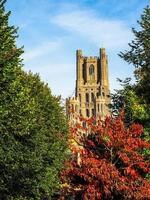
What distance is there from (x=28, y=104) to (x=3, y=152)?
3604 mm

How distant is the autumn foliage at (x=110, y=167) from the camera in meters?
28.9

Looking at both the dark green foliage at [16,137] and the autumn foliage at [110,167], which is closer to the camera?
the autumn foliage at [110,167]

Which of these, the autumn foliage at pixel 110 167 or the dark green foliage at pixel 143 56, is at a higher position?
the dark green foliage at pixel 143 56

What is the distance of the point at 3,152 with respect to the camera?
Answer: 106 ft

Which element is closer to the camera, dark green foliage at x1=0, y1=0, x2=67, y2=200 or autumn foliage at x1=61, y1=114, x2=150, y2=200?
autumn foliage at x1=61, y1=114, x2=150, y2=200

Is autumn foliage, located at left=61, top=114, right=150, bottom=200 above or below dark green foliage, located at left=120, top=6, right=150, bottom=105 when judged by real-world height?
below

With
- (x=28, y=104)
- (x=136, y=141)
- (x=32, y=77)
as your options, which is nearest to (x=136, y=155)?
(x=136, y=141)

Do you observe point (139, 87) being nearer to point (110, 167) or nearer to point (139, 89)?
point (139, 89)

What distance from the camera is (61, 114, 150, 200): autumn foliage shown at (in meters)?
28.9

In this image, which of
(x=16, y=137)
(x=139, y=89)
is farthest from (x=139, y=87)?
(x=16, y=137)

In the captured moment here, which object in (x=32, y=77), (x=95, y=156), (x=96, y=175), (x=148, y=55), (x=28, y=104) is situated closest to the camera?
(x=96, y=175)

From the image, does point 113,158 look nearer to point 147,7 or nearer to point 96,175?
point 96,175

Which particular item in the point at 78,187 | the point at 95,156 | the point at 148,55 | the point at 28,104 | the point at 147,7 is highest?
the point at 147,7

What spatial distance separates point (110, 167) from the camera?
29234mm
